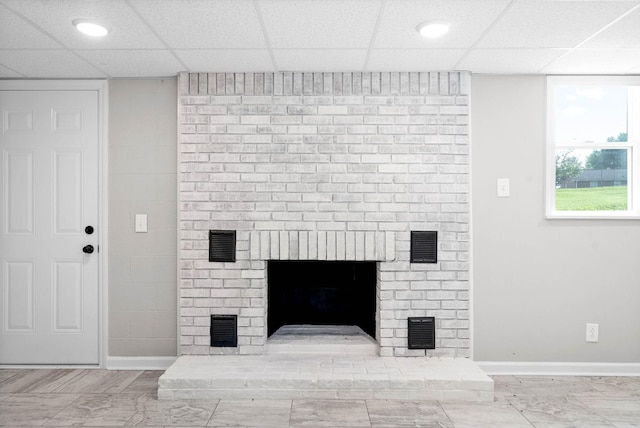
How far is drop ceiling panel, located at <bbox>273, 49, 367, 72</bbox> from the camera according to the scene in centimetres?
291

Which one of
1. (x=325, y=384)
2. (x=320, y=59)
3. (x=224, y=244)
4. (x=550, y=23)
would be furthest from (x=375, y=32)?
(x=325, y=384)

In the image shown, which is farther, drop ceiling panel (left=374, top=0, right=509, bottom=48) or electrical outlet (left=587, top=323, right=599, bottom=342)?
electrical outlet (left=587, top=323, right=599, bottom=342)

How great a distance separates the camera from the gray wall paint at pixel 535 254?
11.2 ft

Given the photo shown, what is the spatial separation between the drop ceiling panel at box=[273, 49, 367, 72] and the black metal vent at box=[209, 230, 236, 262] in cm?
121

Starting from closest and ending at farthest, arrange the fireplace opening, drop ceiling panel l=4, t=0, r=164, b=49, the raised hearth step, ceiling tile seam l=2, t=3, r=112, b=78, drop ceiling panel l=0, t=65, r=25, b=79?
drop ceiling panel l=4, t=0, r=164, b=49
ceiling tile seam l=2, t=3, r=112, b=78
the raised hearth step
drop ceiling panel l=0, t=65, r=25, b=79
the fireplace opening

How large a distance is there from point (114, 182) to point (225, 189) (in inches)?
33.6

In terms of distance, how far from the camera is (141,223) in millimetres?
3475

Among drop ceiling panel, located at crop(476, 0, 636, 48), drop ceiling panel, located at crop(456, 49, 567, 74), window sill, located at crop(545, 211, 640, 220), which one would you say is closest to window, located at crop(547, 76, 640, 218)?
window sill, located at crop(545, 211, 640, 220)

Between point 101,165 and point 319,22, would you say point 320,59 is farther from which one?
point 101,165

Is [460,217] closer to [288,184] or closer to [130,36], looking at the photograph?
[288,184]

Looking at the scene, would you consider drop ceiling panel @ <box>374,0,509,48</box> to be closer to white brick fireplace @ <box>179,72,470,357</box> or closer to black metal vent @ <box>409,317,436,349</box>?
white brick fireplace @ <box>179,72,470,357</box>

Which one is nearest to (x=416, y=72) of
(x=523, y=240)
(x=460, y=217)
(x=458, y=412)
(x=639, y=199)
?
(x=460, y=217)

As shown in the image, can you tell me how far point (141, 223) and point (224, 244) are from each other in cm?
66

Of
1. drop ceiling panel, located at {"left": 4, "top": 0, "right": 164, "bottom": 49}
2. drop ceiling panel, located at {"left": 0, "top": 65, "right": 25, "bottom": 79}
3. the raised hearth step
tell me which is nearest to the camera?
drop ceiling panel, located at {"left": 4, "top": 0, "right": 164, "bottom": 49}
